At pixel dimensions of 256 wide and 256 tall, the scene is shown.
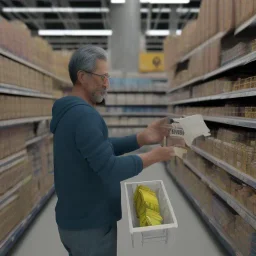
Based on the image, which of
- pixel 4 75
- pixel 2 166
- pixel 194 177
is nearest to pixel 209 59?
pixel 194 177

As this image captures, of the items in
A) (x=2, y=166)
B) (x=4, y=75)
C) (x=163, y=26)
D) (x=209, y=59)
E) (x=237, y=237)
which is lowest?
(x=237, y=237)

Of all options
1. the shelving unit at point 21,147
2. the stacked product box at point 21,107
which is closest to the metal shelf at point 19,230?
the shelving unit at point 21,147

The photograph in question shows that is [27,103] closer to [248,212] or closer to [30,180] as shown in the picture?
[30,180]

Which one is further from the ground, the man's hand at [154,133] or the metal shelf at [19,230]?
the man's hand at [154,133]

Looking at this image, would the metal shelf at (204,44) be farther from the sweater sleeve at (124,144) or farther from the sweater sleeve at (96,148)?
the sweater sleeve at (96,148)

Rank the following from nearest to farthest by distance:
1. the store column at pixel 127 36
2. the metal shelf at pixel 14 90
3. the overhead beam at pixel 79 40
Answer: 1. the metal shelf at pixel 14 90
2. the store column at pixel 127 36
3. the overhead beam at pixel 79 40

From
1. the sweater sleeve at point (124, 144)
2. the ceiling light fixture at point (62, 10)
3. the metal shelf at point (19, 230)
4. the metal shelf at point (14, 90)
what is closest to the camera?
the sweater sleeve at point (124, 144)

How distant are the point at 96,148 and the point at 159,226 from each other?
1.48 ft

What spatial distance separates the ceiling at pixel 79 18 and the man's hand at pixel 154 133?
347 inches

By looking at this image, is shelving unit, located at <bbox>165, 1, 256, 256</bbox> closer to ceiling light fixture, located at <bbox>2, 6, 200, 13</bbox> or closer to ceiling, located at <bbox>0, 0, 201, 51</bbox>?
ceiling light fixture, located at <bbox>2, 6, 200, 13</bbox>

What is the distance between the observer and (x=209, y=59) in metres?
3.04

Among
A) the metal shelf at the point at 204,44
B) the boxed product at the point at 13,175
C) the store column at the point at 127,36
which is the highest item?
the store column at the point at 127,36

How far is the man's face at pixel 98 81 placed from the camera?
129cm

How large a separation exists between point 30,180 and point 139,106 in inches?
172
